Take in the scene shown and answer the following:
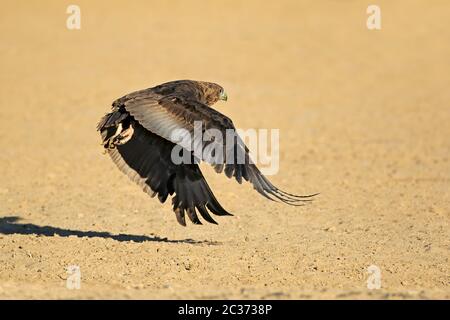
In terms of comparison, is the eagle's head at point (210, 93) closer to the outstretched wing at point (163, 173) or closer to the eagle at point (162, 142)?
the eagle at point (162, 142)

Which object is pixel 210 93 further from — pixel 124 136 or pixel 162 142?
pixel 124 136

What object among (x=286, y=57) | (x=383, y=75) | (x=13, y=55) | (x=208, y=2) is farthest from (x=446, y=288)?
(x=208, y=2)

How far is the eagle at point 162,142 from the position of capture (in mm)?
7500

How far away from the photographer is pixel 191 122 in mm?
7332

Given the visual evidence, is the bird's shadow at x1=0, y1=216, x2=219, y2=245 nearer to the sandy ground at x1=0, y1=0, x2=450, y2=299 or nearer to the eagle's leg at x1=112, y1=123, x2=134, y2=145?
the sandy ground at x1=0, y1=0, x2=450, y2=299

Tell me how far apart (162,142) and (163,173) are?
0.30 m

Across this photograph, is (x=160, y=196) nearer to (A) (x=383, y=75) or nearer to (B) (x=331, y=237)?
(B) (x=331, y=237)

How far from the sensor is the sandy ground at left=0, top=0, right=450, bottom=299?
7.41m

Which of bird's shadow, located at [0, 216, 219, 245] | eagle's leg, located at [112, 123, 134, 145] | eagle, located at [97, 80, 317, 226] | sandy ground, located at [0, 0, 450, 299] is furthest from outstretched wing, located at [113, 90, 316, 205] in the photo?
bird's shadow, located at [0, 216, 219, 245]

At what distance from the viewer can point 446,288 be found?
277 inches

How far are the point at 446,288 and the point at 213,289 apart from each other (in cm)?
195

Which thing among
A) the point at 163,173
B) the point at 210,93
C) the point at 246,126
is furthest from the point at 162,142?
the point at 246,126

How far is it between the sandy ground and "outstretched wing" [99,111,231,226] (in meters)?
0.39

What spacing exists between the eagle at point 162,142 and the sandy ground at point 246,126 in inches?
17.9
